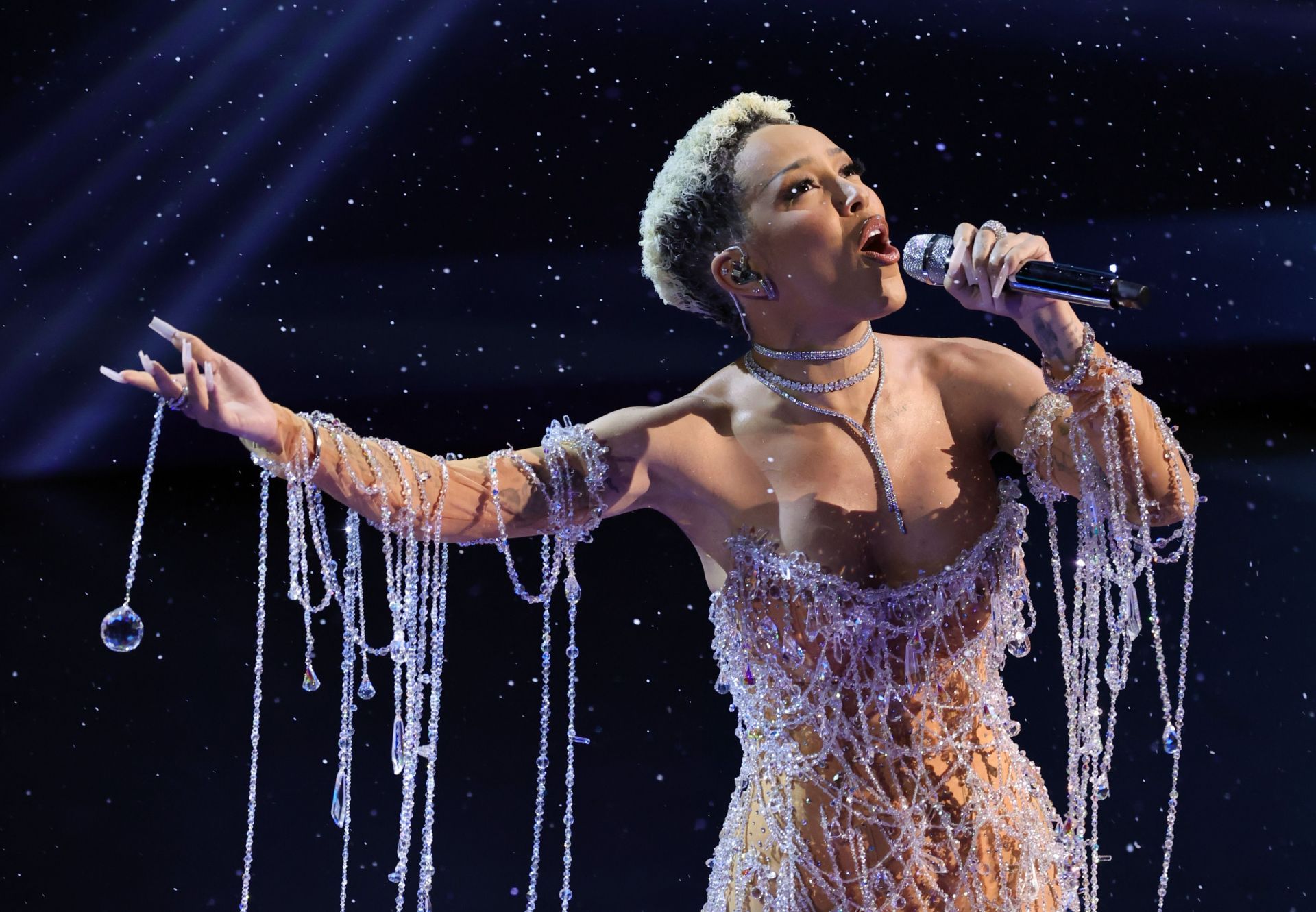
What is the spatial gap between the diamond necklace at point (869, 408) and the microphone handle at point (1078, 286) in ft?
1.00

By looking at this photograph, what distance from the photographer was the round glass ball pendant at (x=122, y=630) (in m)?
1.35

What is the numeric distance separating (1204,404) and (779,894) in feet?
4.48

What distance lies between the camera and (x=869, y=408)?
1486mm

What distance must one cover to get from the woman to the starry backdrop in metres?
0.64

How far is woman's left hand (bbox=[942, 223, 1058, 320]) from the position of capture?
1201 millimetres

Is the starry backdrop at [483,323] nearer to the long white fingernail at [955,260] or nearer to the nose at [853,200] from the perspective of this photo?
the nose at [853,200]

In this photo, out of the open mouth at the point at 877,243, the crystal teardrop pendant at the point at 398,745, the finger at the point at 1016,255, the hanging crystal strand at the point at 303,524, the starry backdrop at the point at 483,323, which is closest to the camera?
the finger at the point at 1016,255

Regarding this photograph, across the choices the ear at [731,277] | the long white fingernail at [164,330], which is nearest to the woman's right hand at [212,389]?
the long white fingernail at [164,330]

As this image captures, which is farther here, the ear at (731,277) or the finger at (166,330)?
the ear at (731,277)

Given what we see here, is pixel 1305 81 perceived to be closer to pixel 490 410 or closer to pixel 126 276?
pixel 490 410

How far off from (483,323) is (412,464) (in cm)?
80

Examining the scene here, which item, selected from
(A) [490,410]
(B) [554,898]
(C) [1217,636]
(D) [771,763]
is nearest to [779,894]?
(D) [771,763]

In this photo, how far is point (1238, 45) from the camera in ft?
6.98

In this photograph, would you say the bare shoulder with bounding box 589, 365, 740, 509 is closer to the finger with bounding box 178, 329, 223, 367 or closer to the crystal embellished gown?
the crystal embellished gown
